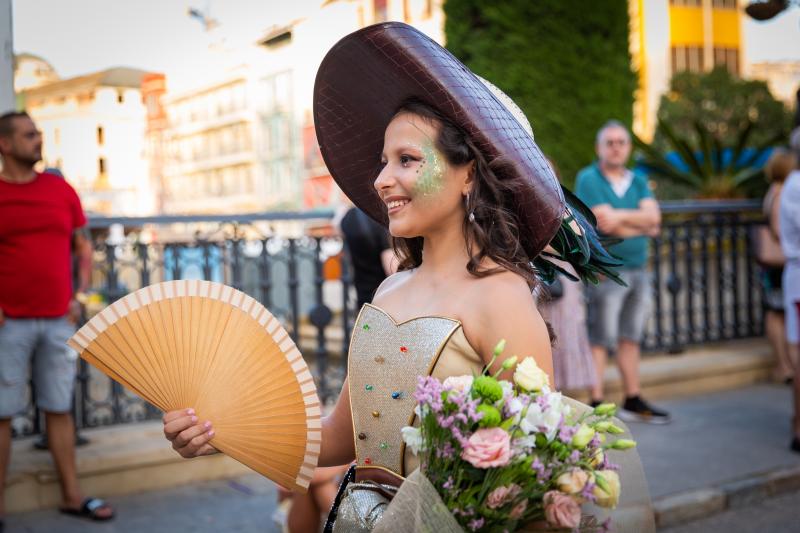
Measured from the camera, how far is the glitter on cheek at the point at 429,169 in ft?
6.67

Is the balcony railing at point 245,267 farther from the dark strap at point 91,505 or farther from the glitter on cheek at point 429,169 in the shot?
the glitter on cheek at point 429,169

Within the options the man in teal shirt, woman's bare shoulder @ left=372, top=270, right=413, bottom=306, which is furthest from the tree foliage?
woman's bare shoulder @ left=372, top=270, right=413, bottom=306

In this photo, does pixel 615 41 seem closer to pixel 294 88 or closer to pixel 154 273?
pixel 154 273

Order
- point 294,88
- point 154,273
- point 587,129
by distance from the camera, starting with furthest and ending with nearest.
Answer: point 294,88, point 587,129, point 154,273

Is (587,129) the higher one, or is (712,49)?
(712,49)

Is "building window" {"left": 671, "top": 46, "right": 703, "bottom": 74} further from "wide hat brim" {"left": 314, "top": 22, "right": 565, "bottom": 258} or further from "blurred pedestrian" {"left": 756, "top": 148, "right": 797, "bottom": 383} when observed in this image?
"wide hat brim" {"left": 314, "top": 22, "right": 565, "bottom": 258}

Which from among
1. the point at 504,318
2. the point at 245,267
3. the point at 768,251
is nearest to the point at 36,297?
the point at 245,267

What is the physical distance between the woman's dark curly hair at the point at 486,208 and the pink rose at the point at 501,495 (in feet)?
1.79

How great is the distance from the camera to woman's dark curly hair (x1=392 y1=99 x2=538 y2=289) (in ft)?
6.55

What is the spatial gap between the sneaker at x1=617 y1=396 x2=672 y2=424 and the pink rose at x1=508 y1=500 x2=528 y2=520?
18.3 feet

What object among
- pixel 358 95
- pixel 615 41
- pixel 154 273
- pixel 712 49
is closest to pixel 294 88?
pixel 712 49

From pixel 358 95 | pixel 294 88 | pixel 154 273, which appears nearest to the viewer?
pixel 358 95

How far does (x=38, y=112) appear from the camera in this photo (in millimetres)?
12578

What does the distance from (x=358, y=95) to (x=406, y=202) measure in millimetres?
380
